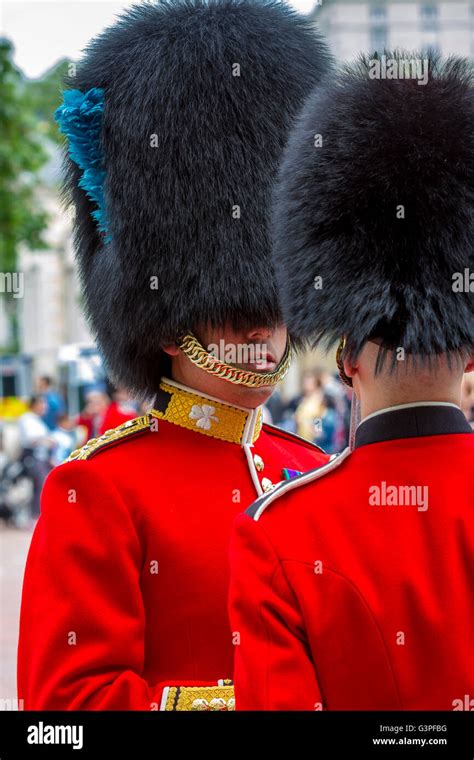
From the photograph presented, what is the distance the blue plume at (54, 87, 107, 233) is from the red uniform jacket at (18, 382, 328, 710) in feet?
1.46

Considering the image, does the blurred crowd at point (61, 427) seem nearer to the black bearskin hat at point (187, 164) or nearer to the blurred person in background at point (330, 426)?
the blurred person in background at point (330, 426)

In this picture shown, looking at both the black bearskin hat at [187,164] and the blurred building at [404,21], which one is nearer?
the black bearskin hat at [187,164]

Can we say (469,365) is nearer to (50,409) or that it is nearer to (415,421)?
(415,421)

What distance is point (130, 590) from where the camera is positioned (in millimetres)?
1987

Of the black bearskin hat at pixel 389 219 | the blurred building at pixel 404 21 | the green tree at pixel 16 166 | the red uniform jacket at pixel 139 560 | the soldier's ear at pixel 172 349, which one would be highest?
the blurred building at pixel 404 21

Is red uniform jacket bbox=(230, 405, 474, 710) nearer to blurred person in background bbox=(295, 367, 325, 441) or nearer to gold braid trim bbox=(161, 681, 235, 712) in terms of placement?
gold braid trim bbox=(161, 681, 235, 712)

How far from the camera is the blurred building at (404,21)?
696 inches

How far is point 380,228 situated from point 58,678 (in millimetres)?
950

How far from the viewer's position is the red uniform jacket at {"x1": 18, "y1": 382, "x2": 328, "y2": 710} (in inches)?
76.7

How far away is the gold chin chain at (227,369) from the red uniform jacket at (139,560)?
0.29ft

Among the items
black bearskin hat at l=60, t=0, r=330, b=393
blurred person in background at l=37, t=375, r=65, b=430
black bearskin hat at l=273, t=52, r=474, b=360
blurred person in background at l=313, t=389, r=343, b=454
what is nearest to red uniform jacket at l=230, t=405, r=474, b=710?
black bearskin hat at l=273, t=52, r=474, b=360

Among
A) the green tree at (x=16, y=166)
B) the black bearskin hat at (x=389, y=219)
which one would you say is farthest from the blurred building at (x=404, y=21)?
the black bearskin hat at (x=389, y=219)

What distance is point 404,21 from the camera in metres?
19.1
